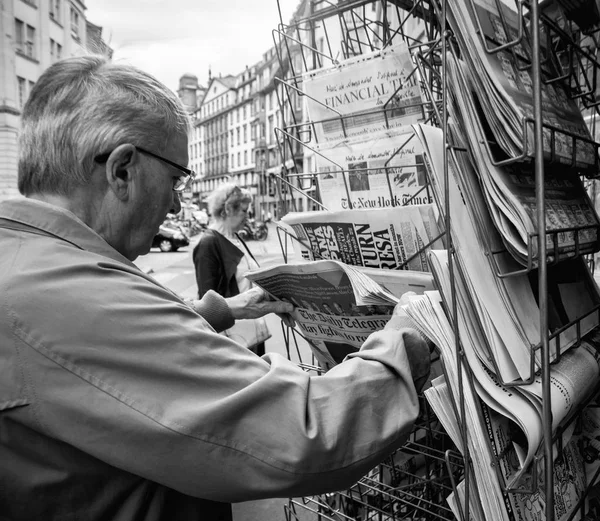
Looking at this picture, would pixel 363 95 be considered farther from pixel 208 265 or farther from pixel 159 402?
pixel 208 265

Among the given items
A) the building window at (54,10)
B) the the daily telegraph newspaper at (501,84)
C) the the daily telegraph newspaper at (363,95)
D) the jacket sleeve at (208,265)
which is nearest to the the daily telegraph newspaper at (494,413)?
the the daily telegraph newspaper at (501,84)

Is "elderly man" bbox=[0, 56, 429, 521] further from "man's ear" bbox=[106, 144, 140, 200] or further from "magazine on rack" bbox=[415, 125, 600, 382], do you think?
"magazine on rack" bbox=[415, 125, 600, 382]

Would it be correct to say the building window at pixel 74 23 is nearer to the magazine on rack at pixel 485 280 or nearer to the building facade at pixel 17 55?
the building facade at pixel 17 55

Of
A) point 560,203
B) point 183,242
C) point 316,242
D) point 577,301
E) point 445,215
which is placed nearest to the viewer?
point 445,215

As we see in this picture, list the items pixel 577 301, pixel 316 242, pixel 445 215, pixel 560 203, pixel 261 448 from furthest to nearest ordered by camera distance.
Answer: pixel 316 242 → pixel 577 301 → pixel 560 203 → pixel 445 215 → pixel 261 448

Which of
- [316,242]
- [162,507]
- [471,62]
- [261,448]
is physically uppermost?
[471,62]

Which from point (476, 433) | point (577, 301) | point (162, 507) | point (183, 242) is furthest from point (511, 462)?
point (183, 242)

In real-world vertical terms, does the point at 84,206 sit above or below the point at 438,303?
above

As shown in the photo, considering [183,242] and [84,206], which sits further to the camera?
[183,242]

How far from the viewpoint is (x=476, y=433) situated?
75 cm

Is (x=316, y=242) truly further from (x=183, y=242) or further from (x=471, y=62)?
(x=183, y=242)

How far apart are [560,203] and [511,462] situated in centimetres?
48

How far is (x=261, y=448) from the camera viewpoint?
0.63 meters

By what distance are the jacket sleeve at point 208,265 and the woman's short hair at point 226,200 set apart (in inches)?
12.2
